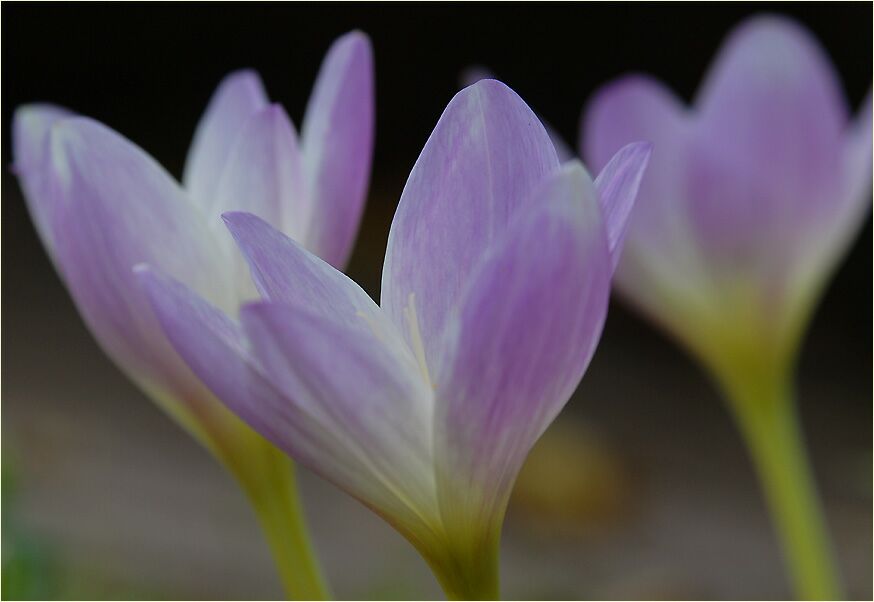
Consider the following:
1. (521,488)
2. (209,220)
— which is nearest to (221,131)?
(209,220)

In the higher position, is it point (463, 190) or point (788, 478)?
point (463, 190)

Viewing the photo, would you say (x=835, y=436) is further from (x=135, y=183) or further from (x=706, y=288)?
(x=135, y=183)

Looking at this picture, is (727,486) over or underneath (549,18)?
underneath

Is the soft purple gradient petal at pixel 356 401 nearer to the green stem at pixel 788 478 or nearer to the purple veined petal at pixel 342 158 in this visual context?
the purple veined petal at pixel 342 158

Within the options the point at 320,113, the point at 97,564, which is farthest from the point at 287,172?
the point at 97,564

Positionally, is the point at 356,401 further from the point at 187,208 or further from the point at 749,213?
the point at 749,213

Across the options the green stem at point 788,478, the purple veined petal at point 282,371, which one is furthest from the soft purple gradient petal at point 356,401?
the green stem at point 788,478
